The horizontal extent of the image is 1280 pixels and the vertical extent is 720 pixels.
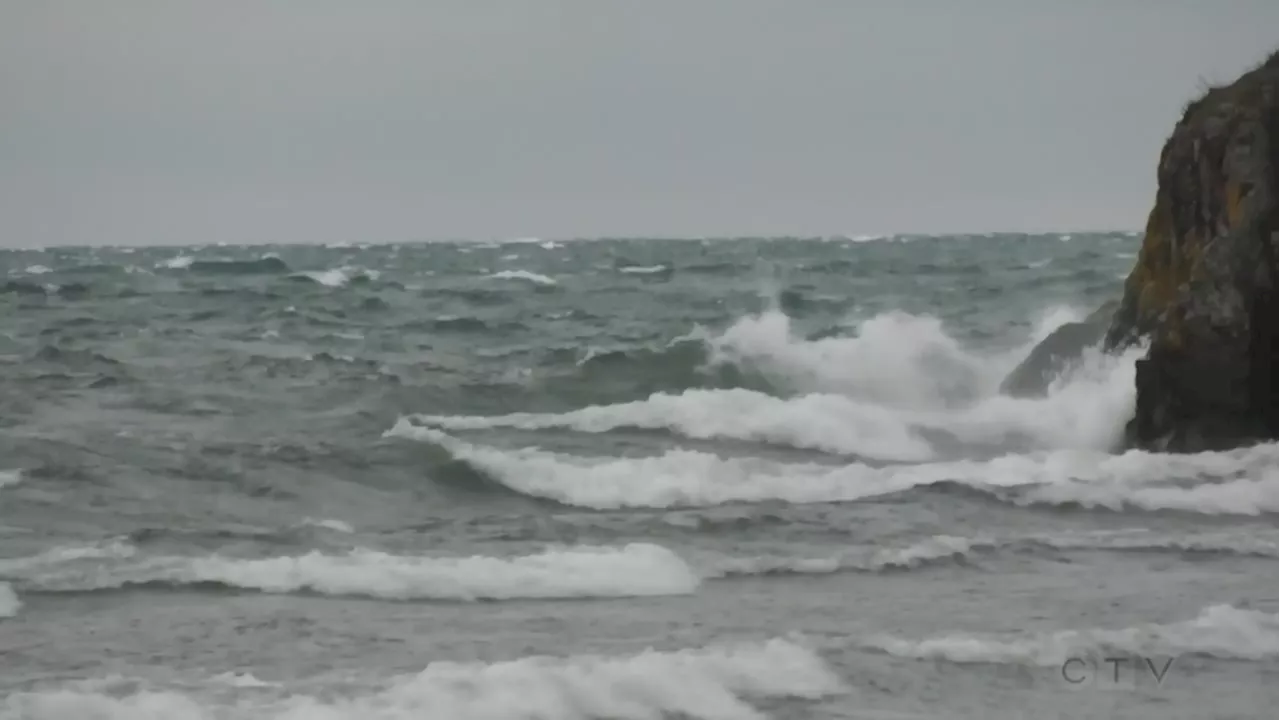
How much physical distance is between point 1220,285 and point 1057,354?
4.65m

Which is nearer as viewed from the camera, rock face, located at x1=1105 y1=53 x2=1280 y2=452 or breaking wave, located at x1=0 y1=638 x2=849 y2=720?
breaking wave, located at x1=0 y1=638 x2=849 y2=720

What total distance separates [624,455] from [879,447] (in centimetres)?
248

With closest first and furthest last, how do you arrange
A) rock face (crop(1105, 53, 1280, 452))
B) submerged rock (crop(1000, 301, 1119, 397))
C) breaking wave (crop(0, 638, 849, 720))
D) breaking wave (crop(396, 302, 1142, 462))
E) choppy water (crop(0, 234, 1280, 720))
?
breaking wave (crop(0, 638, 849, 720)) < choppy water (crop(0, 234, 1280, 720)) < rock face (crop(1105, 53, 1280, 452)) < breaking wave (crop(396, 302, 1142, 462)) < submerged rock (crop(1000, 301, 1119, 397))

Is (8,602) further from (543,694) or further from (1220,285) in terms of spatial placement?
(1220,285)

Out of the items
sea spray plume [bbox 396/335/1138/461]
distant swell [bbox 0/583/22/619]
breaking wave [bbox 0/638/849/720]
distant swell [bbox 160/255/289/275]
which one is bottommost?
distant swell [bbox 0/583/22/619]

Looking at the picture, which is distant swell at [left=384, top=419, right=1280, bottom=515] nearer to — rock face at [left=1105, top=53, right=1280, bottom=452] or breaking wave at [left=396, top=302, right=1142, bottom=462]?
rock face at [left=1105, top=53, right=1280, bottom=452]

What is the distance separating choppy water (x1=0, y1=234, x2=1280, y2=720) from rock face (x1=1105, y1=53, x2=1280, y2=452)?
1.51 ft

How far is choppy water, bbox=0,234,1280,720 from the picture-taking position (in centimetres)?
659

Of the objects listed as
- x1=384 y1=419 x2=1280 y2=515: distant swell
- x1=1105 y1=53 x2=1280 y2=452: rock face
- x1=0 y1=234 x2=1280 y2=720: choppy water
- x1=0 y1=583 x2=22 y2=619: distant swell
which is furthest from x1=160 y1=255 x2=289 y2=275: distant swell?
x1=0 y1=583 x2=22 y2=619: distant swell

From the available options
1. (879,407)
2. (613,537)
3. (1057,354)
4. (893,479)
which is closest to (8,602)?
(613,537)

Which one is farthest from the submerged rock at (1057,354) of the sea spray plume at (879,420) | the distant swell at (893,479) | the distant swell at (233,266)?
the distant swell at (233,266)

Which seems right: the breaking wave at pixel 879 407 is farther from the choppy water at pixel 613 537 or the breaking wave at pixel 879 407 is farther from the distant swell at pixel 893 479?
the distant swell at pixel 893 479

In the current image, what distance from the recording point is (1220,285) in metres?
11.4

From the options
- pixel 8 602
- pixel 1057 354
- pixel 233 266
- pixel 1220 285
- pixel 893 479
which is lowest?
pixel 8 602
